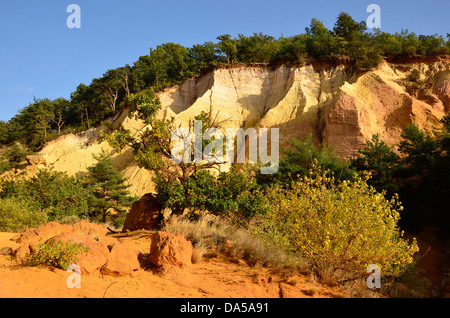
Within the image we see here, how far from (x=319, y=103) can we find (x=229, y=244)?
63.5 ft

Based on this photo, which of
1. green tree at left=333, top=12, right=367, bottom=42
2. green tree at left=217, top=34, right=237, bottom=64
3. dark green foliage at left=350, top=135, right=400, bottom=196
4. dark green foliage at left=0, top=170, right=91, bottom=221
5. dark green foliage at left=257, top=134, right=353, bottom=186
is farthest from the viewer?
green tree at left=217, top=34, right=237, bottom=64

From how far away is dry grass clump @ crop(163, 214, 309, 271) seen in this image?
19.6 ft

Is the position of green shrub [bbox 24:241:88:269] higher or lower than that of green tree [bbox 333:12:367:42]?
lower

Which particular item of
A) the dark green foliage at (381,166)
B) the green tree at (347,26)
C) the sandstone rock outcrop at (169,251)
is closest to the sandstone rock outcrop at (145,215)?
the sandstone rock outcrop at (169,251)

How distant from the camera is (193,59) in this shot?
38.8m

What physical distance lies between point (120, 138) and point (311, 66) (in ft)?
70.2

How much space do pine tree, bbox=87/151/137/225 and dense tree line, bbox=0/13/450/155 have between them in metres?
14.4

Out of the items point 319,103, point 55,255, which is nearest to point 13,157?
point 319,103

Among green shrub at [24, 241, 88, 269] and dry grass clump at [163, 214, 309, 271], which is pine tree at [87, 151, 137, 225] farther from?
green shrub at [24, 241, 88, 269]

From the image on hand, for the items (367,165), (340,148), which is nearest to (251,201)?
(367,165)

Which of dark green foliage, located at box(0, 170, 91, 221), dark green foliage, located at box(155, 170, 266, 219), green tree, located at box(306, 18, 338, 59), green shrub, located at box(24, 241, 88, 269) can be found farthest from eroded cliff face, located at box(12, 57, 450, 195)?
green shrub, located at box(24, 241, 88, 269)

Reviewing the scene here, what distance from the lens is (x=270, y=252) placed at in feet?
20.3

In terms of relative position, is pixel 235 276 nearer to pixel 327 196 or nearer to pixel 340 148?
pixel 327 196

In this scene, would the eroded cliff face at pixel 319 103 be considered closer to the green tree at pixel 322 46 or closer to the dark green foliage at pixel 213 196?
the green tree at pixel 322 46
